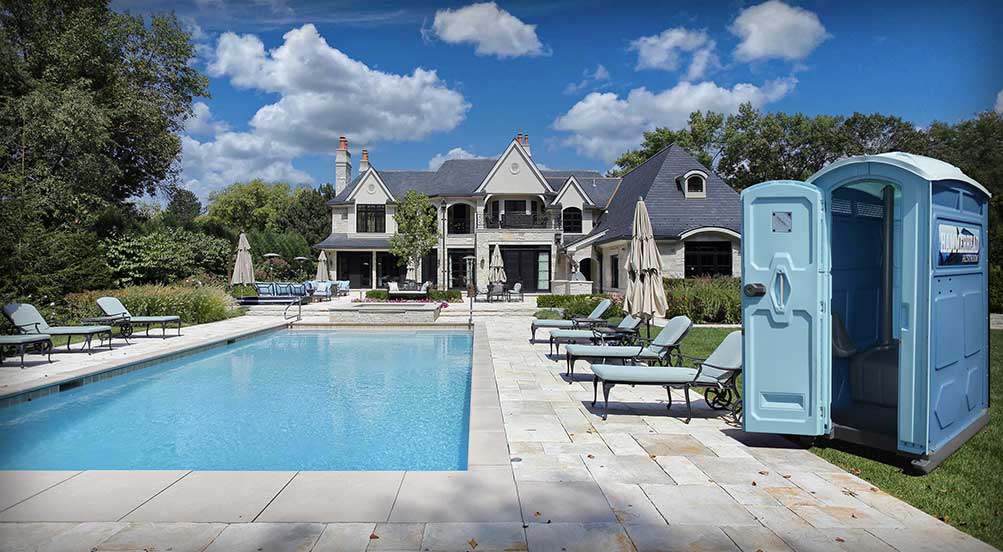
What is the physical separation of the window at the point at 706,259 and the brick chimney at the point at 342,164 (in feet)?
83.6

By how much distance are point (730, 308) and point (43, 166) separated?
22835 mm

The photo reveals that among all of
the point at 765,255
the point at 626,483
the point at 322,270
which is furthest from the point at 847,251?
the point at 322,270

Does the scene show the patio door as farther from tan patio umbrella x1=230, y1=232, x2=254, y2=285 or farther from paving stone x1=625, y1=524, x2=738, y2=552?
tan patio umbrella x1=230, y1=232, x2=254, y2=285

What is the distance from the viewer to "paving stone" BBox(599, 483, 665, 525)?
12.2ft

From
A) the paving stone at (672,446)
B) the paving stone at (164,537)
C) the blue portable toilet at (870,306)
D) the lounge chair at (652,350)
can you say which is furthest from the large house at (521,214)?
the paving stone at (164,537)

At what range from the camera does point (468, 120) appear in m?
5.94

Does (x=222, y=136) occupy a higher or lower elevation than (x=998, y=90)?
higher

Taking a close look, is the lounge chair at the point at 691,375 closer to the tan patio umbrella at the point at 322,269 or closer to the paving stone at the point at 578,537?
the paving stone at the point at 578,537

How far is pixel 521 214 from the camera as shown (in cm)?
3353

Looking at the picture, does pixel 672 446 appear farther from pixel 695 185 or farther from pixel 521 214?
pixel 521 214

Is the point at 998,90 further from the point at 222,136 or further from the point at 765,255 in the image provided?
the point at 222,136

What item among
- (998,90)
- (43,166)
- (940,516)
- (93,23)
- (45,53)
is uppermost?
(93,23)

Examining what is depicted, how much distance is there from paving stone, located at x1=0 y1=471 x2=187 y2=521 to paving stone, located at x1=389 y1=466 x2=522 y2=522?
1.88 metres

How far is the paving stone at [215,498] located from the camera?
3.74 m
